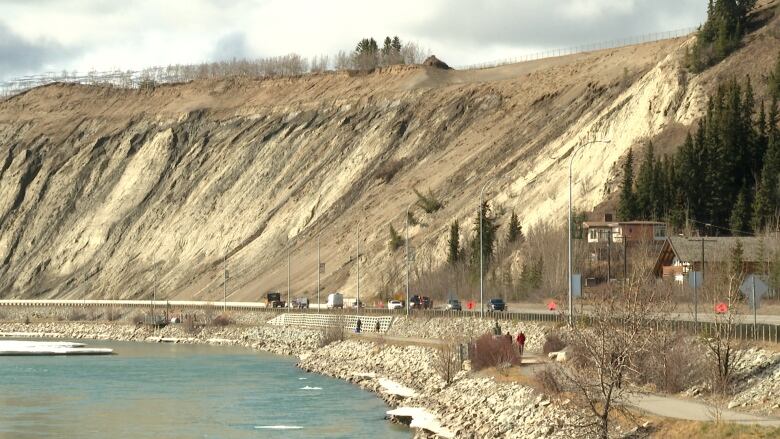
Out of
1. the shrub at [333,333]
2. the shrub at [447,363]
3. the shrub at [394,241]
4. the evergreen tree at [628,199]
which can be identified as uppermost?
the evergreen tree at [628,199]

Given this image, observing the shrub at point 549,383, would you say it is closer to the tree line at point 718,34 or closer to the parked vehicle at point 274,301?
the parked vehicle at point 274,301

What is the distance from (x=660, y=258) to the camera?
2852 inches

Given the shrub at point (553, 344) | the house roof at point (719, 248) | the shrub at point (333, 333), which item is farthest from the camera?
the shrub at point (333, 333)

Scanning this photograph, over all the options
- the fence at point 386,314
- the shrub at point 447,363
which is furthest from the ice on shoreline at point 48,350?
the shrub at point 447,363

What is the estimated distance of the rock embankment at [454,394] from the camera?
30.1 meters

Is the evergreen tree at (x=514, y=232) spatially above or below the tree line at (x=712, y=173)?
below

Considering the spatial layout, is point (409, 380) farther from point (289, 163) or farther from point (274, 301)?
point (289, 163)

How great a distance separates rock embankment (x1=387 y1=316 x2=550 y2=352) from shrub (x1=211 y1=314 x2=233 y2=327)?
2854 centimetres

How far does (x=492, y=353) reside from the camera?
42.0 metres

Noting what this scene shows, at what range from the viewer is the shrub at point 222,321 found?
95875 millimetres

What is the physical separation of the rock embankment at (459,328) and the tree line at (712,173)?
70.7ft

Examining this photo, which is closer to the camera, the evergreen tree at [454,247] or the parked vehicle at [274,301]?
the evergreen tree at [454,247]

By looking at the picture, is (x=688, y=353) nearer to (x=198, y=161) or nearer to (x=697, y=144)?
(x=697, y=144)

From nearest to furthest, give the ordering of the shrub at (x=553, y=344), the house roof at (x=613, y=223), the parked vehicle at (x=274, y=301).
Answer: the shrub at (x=553, y=344)
the house roof at (x=613, y=223)
the parked vehicle at (x=274, y=301)
